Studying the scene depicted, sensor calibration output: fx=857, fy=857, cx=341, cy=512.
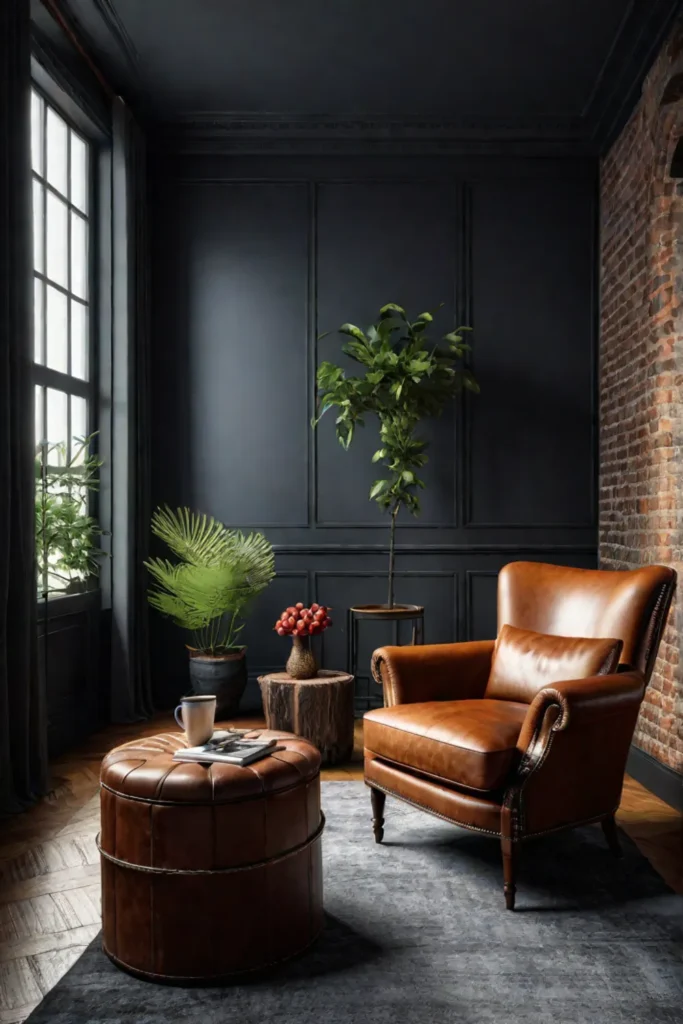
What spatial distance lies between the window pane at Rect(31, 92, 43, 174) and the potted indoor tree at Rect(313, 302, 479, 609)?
1.70 m

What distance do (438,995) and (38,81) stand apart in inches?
159

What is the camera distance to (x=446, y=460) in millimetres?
5027

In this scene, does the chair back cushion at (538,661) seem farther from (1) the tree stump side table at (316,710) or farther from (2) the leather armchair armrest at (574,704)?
(1) the tree stump side table at (316,710)

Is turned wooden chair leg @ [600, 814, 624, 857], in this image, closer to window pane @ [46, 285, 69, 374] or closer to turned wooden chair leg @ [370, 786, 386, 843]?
turned wooden chair leg @ [370, 786, 386, 843]

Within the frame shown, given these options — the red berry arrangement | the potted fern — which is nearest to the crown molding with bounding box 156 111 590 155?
the potted fern

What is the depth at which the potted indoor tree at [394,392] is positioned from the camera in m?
4.53

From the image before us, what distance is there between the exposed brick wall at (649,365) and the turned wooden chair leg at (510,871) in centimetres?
138

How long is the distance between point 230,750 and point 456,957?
0.75 m

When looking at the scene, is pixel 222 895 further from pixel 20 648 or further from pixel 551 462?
pixel 551 462

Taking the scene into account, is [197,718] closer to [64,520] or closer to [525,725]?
[525,725]

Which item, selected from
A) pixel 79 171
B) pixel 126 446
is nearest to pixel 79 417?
pixel 126 446

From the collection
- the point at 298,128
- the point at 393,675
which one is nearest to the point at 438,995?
the point at 393,675

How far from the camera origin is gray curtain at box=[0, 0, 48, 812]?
3.20 metres

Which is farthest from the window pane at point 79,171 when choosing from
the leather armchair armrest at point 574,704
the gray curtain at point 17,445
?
the leather armchair armrest at point 574,704
